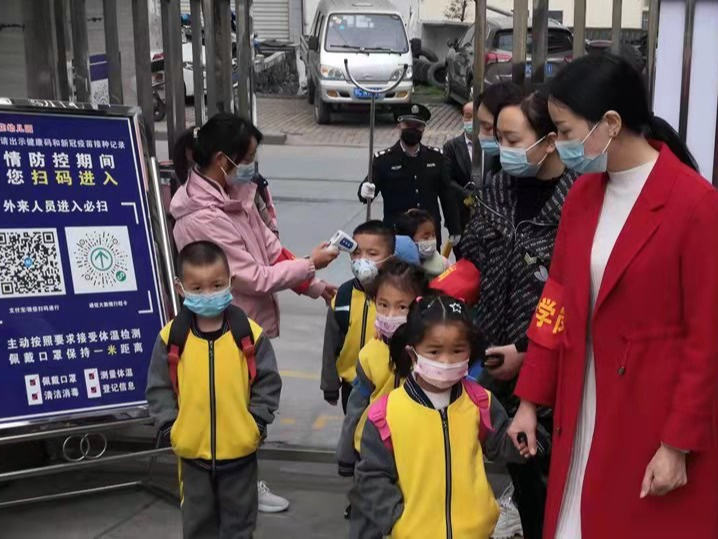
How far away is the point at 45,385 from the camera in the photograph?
4.34 metres

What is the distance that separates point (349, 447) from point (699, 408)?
1435mm

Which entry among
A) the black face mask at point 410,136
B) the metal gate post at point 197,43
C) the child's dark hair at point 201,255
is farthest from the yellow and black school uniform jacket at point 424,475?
the black face mask at point 410,136

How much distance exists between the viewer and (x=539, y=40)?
14.2 feet

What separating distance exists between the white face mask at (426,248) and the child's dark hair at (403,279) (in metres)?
1.08

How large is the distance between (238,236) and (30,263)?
853 millimetres

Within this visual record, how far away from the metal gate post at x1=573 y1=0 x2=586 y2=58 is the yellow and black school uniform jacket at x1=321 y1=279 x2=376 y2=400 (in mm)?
1306

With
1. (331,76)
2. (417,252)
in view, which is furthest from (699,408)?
(331,76)

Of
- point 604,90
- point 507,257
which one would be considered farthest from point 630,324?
point 507,257

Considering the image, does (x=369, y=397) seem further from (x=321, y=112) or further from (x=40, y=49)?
(x=321, y=112)

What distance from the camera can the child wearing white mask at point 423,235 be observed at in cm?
492

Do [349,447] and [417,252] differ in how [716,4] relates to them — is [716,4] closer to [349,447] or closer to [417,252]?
[417,252]

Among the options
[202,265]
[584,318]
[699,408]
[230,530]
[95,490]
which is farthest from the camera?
[95,490]

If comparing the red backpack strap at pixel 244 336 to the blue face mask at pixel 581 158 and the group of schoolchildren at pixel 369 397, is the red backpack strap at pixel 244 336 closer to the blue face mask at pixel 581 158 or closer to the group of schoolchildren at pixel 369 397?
the group of schoolchildren at pixel 369 397

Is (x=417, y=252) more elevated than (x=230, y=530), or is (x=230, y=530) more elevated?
(x=417, y=252)
